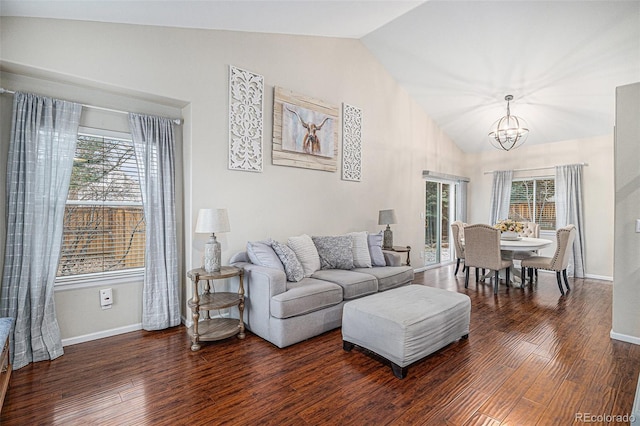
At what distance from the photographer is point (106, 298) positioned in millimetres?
2971

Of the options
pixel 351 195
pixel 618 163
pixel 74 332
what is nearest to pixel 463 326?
pixel 618 163

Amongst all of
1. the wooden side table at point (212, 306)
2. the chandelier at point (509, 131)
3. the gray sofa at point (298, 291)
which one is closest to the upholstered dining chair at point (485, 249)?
the chandelier at point (509, 131)

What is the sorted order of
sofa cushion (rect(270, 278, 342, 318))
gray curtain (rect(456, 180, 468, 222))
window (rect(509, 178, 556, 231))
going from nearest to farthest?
sofa cushion (rect(270, 278, 342, 318)), window (rect(509, 178, 556, 231)), gray curtain (rect(456, 180, 468, 222))

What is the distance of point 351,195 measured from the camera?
4.83 m

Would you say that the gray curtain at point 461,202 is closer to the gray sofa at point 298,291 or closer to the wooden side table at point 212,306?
the gray sofa at point 298,291

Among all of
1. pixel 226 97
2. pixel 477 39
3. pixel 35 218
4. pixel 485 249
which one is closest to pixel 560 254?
pixel 485 249

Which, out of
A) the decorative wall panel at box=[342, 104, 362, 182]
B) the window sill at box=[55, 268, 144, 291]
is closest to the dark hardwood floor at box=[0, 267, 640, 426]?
the window sill at box=[55, 268, 144, 291]

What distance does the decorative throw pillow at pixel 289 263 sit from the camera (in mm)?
3217

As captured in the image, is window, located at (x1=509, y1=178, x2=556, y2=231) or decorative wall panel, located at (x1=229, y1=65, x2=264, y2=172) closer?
decorative wall panel, located at (x1=229, y1=65, x2=264, y2=172)

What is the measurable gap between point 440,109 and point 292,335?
17.1 feet

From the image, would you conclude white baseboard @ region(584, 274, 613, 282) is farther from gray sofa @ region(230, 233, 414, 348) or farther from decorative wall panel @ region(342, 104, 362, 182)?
decorative wall panel @ region(342, 104, 362, 182)

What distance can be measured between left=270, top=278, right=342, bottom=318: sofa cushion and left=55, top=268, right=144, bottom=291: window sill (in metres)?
1.52

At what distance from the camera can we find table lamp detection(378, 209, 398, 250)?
191 inches

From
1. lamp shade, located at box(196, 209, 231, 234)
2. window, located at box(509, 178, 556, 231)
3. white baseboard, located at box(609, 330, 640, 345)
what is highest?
window, located at box(509, 178, 556, 231)
